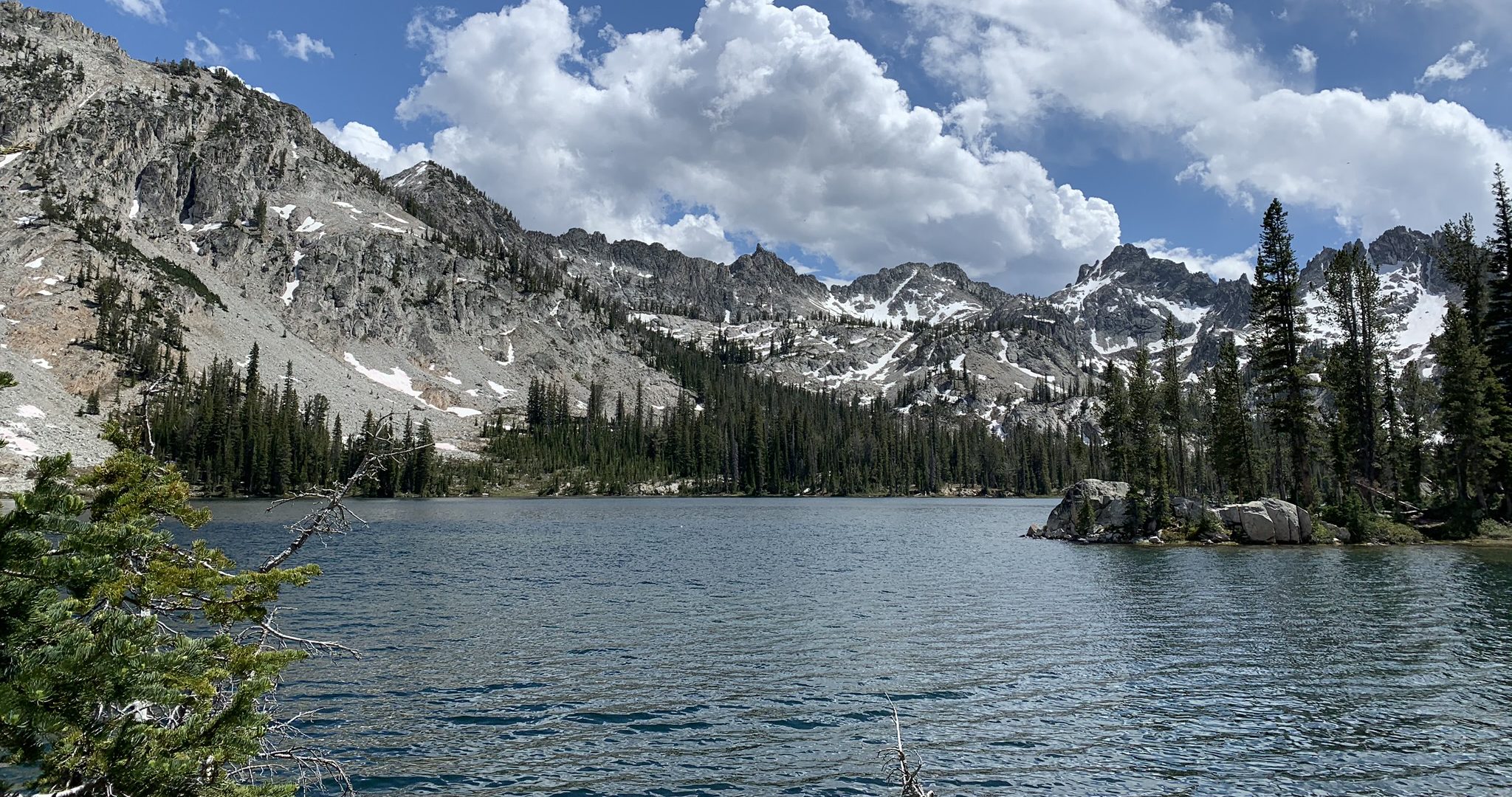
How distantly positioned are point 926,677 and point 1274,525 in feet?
154

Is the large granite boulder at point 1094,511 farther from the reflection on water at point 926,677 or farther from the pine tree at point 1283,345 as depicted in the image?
the reflection on water at point 926,677

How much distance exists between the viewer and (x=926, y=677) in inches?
819

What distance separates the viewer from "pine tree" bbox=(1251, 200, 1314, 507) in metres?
58.9

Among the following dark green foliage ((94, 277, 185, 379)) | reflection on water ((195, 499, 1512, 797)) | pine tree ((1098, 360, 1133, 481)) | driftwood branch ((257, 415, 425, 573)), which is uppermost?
dark green foliage ((94, 277, 185, 379))

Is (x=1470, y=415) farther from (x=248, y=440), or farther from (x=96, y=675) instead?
(x=248, y=440)

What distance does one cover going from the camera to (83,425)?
117875 millimetres

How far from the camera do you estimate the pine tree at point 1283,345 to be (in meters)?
58.9

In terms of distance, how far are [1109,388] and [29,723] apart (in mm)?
86700

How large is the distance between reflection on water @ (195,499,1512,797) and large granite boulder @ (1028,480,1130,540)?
1892cm

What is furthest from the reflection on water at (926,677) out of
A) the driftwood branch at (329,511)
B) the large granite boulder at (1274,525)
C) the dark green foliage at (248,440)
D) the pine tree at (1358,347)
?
the dark green foliage at (248,440)

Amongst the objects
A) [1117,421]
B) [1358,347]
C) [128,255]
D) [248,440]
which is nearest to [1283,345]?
[1358,347]

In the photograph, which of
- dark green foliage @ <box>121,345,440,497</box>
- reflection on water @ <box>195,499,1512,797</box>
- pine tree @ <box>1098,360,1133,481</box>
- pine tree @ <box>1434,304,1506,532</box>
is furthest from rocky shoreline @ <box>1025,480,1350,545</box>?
dark green foliage @ <box>121,345,440,497</box>

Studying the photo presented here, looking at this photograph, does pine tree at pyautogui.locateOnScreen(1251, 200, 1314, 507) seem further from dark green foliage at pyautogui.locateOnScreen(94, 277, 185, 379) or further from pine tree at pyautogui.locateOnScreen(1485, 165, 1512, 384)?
dark green foliage at pyautogui.locateOnScreen(94, 277, 185, 379)

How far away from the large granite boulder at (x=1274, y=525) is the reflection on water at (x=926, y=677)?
34.4 feet
